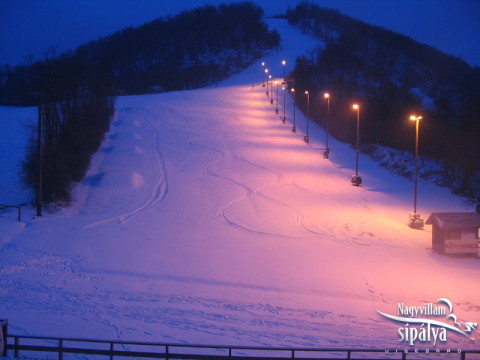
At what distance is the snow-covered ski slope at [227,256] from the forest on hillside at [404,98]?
4.10 meters

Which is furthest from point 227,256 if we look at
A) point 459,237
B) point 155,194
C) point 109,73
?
point 109,73

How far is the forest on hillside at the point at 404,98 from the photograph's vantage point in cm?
3425

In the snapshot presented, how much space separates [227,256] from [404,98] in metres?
41.5

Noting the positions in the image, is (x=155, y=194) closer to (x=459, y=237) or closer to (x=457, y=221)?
(x=457, y=221)

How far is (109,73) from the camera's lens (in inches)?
2581

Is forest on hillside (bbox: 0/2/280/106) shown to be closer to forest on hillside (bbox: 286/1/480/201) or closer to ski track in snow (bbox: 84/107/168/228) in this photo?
forest on hillside (bbox: 286/1/480/201)

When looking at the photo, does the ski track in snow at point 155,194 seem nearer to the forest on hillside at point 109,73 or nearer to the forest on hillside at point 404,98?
the forest on hillside at point 109,73

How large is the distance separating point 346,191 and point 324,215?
21.5 feet

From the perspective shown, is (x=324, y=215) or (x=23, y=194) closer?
(x=324, y=215)

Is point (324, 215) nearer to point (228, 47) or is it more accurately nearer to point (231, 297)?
point (231, 297)

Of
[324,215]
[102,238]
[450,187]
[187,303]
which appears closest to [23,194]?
[102,238]

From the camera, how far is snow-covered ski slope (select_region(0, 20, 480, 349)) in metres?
10.3

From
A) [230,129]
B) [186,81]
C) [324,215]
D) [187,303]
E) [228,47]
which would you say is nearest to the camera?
[187,303]

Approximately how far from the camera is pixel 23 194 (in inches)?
1140
